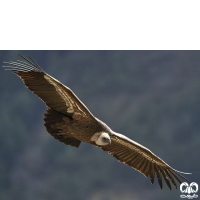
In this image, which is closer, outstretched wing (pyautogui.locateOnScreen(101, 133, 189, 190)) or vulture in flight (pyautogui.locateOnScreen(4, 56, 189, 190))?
vulture in flight (pyautogui.locateOnScreen(4, 56, 189, 190))

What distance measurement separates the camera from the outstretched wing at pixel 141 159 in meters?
15.9

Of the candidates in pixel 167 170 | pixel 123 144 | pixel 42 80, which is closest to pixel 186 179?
pixel 167 170

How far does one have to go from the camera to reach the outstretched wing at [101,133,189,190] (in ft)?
52.3

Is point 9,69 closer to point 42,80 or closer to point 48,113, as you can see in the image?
point 42,80

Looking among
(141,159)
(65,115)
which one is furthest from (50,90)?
(141,159)

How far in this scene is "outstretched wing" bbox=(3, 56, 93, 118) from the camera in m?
13.2

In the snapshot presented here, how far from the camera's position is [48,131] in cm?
1403

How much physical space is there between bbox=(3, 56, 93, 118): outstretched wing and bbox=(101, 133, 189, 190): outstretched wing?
2370 mm

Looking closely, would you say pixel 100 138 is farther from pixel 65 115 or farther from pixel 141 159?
pixel 141 159

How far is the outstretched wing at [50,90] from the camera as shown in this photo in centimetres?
1320

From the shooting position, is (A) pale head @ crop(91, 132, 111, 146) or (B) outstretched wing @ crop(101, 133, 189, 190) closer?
(A) pale head @ crop(91, 132, 111, 146)

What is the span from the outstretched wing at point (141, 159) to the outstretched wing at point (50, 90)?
7.78 ft

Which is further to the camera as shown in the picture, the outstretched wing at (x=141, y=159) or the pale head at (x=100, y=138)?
the outstretched wing at (x=141, y=159)

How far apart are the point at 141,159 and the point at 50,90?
470 cm
